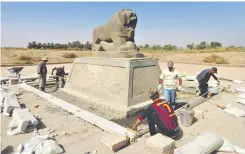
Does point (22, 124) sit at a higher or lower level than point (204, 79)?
lower

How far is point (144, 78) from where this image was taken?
20.2 feet

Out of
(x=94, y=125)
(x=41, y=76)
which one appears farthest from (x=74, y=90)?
(x=94, y=125)

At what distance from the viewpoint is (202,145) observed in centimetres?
302

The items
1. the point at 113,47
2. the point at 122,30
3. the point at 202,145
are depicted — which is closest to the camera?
the point at 202,145

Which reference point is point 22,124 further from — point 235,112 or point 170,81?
Answer: point 235,112

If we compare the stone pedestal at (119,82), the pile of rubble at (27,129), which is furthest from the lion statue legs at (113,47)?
the pile of rubble at (27,129)

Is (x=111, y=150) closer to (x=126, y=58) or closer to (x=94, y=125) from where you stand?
(x=94, y=125)

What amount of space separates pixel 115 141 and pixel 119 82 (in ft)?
9.03

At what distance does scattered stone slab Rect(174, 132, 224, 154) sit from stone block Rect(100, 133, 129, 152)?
0.86m

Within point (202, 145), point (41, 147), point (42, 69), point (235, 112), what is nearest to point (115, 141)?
point (41, 147)

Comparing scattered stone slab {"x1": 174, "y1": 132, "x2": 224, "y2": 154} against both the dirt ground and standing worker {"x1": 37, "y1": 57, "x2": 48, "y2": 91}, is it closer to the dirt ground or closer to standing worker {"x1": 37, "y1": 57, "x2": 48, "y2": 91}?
the dirt ground

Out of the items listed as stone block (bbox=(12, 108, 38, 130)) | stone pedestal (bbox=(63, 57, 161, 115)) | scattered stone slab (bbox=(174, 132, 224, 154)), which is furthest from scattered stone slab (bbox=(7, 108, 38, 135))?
scattered stone slab (bbox=(174, 132, 224, 154))

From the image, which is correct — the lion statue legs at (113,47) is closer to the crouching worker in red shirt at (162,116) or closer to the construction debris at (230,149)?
the crouching worker in red shirt at (162,116)

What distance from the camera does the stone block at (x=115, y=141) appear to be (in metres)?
3.15
